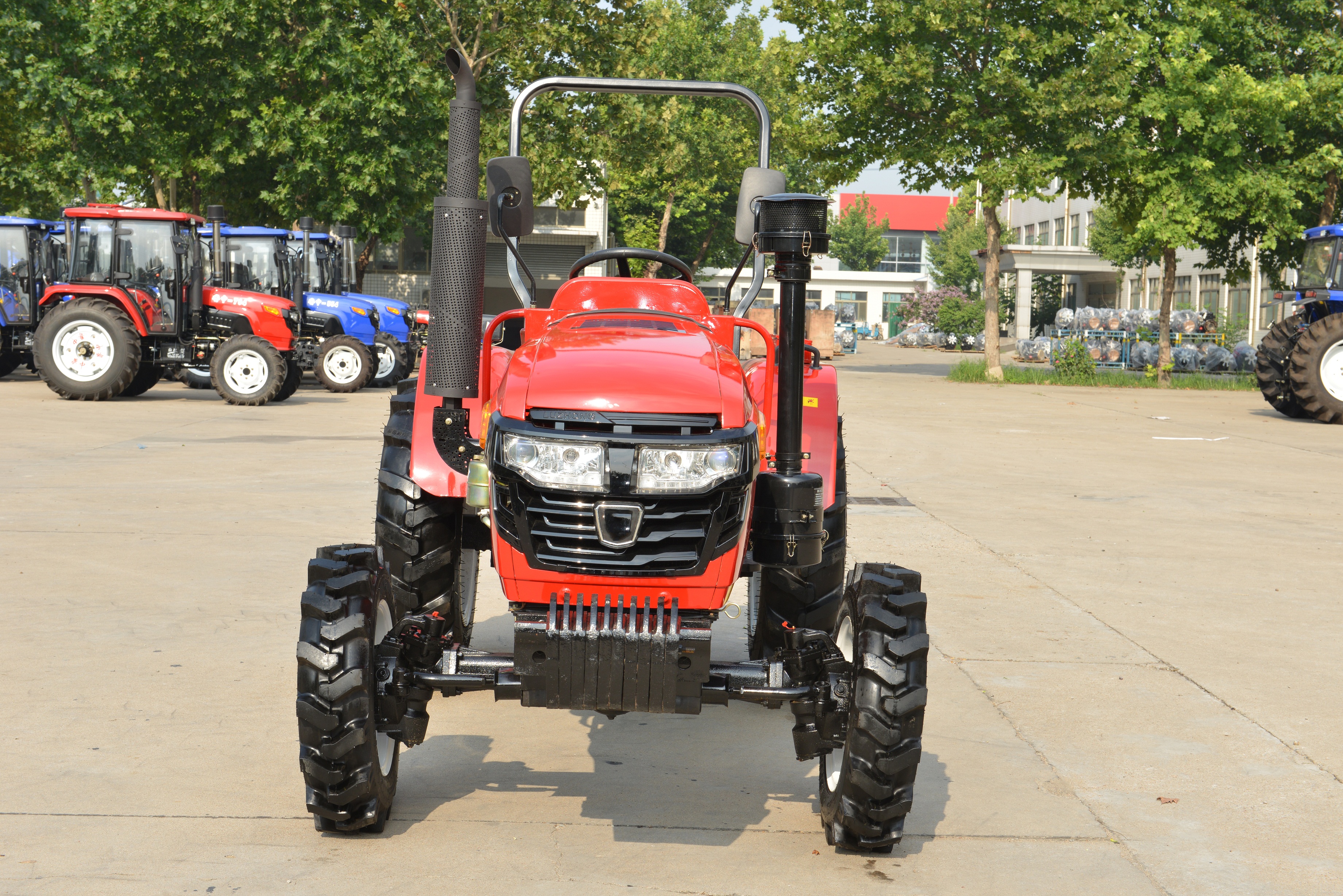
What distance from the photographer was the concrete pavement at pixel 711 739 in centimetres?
404

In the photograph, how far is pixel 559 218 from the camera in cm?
5797

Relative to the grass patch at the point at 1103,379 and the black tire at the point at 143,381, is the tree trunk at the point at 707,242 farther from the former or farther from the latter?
the black tire at the point at 143,381

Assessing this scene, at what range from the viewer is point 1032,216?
81.8 m

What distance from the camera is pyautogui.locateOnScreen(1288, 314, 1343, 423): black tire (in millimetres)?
21438

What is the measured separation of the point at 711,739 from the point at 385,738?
144cm

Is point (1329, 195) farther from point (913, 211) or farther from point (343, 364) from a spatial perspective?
point (913, 211)

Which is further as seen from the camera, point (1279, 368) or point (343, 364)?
point (343, 364)

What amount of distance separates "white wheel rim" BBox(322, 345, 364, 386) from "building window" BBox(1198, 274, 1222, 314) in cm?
3294

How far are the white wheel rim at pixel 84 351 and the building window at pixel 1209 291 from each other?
37.7m

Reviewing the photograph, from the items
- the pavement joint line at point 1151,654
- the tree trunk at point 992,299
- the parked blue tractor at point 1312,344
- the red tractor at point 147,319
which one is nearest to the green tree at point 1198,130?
Result: the tree trunk at point 992,299

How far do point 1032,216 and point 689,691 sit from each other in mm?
81923

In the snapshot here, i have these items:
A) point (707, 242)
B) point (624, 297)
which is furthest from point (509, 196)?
point (707, 242)

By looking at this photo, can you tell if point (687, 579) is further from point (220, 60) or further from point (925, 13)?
point (220, 60)

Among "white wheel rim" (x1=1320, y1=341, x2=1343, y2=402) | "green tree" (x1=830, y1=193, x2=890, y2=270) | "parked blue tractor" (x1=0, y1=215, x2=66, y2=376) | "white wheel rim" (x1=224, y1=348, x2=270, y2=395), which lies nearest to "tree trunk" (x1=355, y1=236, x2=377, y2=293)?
"parked blue tractor" (x1=0, y1=215, x2=66, y2=376)
